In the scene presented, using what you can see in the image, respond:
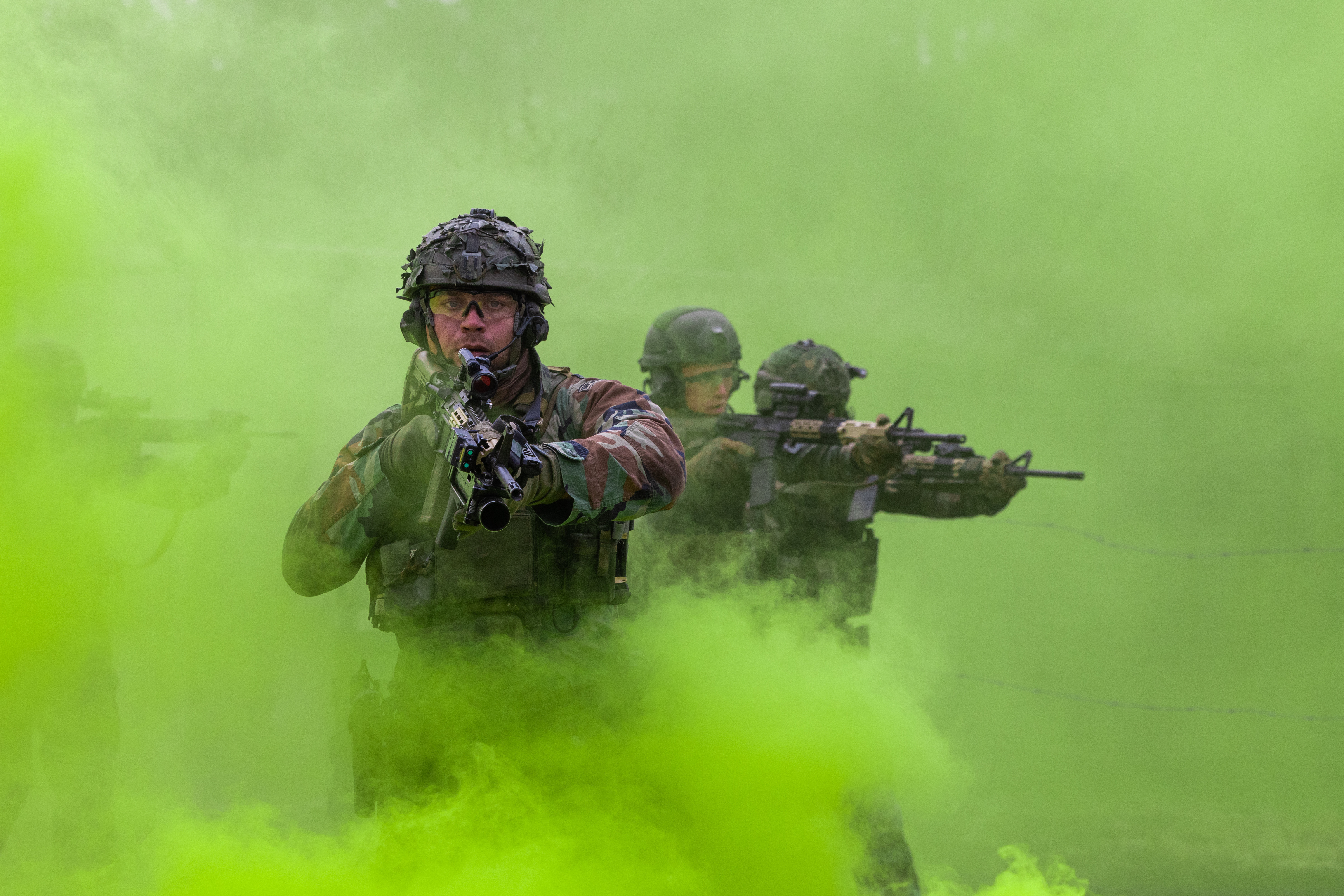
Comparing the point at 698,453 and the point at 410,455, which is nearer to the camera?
the point at 410,455

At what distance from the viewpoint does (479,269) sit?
9.87 ft

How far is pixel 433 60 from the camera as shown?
5.53 meters

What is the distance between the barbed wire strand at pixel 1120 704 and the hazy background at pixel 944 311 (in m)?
0.04

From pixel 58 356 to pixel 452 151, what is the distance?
6.93 ft

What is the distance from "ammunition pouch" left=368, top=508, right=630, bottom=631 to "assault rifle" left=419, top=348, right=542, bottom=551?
24 cm

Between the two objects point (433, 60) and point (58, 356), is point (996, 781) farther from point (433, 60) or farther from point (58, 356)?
point (58, 356)

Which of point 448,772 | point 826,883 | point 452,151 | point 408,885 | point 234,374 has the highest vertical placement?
point 452,151

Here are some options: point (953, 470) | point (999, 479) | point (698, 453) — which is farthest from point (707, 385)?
point (999, 479)

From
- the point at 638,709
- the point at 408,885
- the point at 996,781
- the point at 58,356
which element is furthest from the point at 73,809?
the point at 996,781

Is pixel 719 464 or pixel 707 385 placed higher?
pixel 707 385

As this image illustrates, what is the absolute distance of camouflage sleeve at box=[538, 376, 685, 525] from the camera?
2.65 meters

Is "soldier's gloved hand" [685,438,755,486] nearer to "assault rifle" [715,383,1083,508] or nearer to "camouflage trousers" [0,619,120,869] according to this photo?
"assault rifle" [715,383,1083,508]

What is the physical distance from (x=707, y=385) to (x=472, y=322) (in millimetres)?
3068

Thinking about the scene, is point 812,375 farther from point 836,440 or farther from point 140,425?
point 140,425
